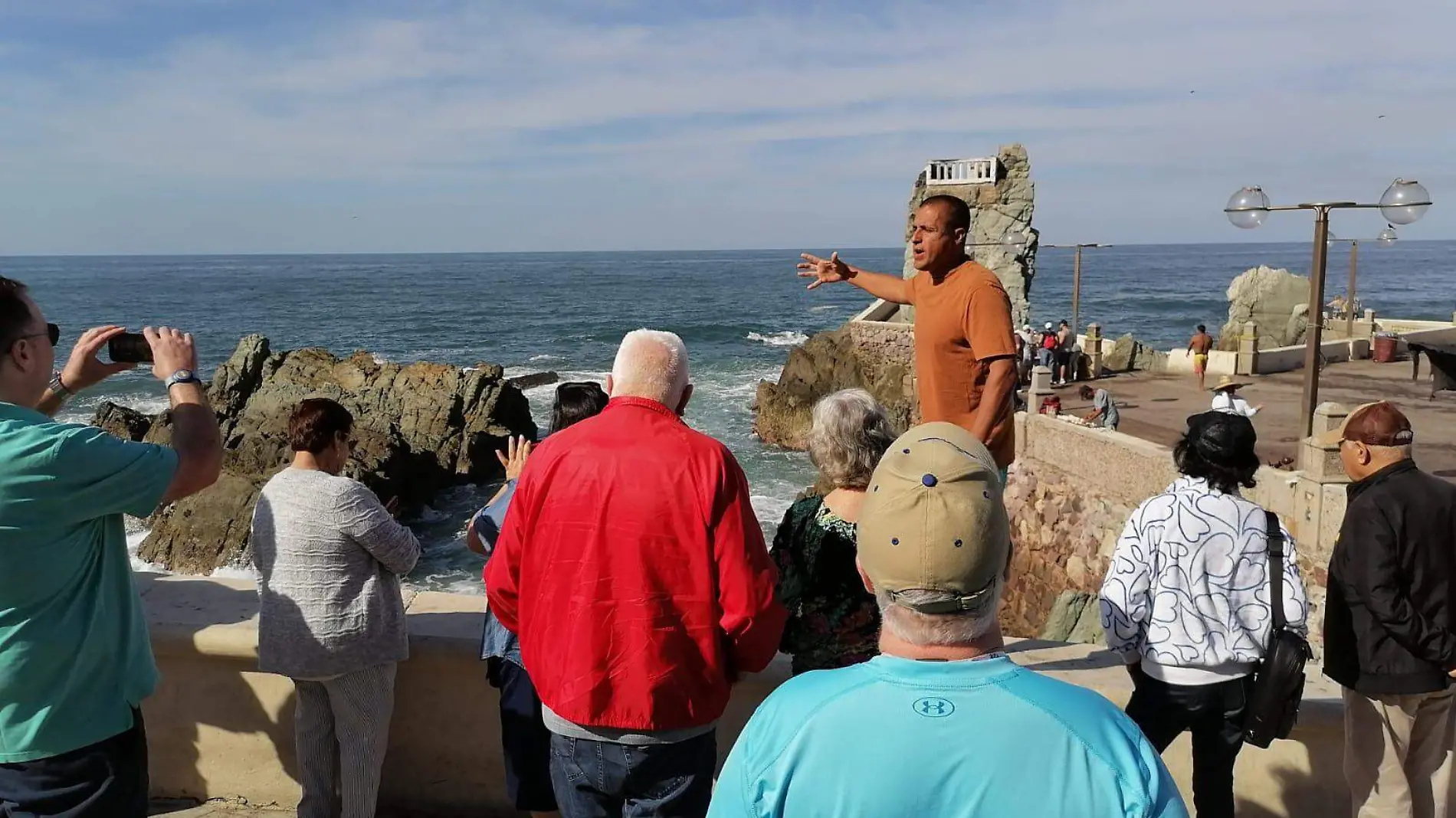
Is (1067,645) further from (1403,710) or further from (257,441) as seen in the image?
(257,441)

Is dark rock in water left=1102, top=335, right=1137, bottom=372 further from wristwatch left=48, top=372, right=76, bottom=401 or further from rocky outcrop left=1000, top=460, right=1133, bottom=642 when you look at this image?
wristwatch left=48, top=372, right=76, bottom=401

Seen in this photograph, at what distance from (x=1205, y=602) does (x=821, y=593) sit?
999 millimetres

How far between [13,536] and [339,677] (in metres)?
1.04

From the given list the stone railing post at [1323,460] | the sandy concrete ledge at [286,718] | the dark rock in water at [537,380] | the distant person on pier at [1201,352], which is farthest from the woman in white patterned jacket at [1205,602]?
the dark rock in water at [537,380]

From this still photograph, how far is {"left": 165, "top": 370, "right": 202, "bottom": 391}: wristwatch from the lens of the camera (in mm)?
2330

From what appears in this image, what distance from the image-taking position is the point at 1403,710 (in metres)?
2.87

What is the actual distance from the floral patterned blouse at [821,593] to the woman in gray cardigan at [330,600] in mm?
1056

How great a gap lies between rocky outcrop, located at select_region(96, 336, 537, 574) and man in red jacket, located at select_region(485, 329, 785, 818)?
16.2 meters

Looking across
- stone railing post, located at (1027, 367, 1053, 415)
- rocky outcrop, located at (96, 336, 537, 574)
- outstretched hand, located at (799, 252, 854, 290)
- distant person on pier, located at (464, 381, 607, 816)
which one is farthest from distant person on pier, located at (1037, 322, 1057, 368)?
distant person on pier, located at (464, 381, 607, 816)

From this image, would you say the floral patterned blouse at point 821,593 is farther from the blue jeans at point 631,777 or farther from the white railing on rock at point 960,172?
the white railing on rock at point 960,172

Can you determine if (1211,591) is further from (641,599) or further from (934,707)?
(934,707)

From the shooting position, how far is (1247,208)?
12.2m

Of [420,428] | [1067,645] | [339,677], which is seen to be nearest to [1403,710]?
[1067,645]

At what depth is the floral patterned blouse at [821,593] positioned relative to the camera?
2514mm
